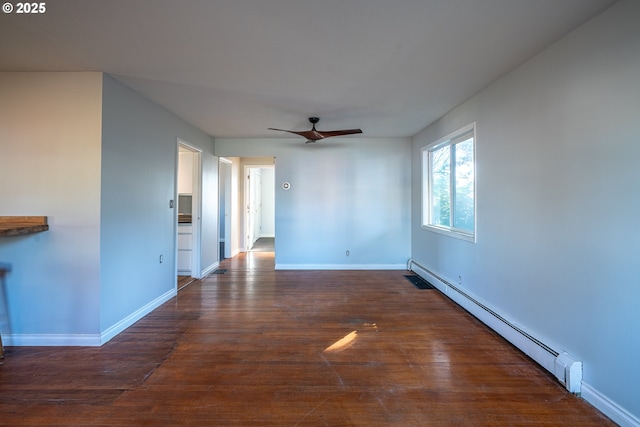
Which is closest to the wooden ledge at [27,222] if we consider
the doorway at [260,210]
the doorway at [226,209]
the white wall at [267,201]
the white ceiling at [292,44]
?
the white ceiling at [292,44]

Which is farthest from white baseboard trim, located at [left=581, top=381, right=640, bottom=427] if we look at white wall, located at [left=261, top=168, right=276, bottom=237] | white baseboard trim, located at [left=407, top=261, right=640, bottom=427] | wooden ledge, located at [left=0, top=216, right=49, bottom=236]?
white wall, located at [left=261, top=168, right=276, bottom=237]

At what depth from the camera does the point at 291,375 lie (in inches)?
77.8

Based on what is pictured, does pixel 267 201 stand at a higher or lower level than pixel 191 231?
higher

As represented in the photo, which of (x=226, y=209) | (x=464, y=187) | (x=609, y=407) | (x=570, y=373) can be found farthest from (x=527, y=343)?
(x=226, y=209)

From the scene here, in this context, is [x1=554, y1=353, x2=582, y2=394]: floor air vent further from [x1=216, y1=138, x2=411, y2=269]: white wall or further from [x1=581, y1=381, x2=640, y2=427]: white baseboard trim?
[x1=216, y1=138, x2=411, y2=269]: white wall

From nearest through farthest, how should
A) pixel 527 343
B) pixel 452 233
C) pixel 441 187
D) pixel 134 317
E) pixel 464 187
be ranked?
pixel 527 343
pixel 134 317
pixel 464 187
pixel 452 233
pixel 441 187

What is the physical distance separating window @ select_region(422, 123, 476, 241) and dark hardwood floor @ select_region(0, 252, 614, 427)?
43.7 inches

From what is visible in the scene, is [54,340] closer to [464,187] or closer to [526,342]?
[526,342]

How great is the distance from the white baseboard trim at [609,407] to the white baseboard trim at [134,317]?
144 inches

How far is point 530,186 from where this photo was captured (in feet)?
7.27

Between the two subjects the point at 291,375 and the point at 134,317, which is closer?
the point at 291,375

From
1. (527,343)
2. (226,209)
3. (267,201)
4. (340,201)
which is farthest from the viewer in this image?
(267,201)

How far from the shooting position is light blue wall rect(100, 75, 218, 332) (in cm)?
248

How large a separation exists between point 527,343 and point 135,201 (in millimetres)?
3830
